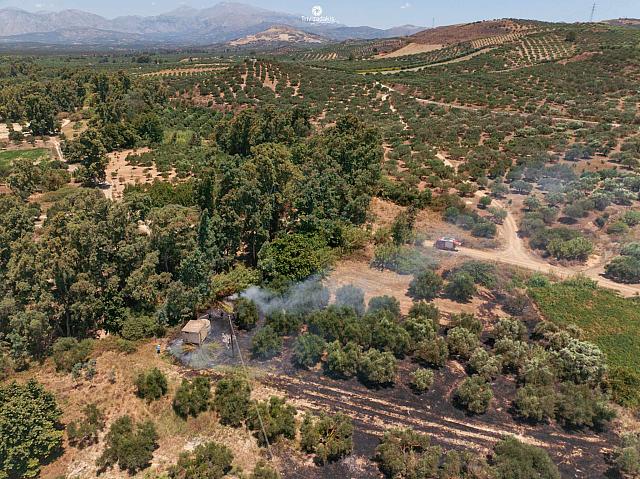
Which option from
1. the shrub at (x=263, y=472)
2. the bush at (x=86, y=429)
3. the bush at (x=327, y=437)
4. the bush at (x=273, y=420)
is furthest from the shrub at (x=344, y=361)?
the bush at (x=86, y=429)

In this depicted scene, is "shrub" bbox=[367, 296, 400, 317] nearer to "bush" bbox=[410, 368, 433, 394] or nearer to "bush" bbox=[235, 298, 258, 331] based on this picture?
"bush" bbox=[410, 368, 433, 394]

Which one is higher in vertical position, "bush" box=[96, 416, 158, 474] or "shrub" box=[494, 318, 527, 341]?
"shrub" box=[494, 318, 527, 341]

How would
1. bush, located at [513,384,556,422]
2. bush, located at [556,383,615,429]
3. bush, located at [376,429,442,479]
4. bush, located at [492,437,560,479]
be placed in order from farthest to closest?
bush, located at [513,384,556,422]
bush, located at [556,383,615,429]
bush, located at [376,429,442,479]
bush, located at [492,437,560,479]

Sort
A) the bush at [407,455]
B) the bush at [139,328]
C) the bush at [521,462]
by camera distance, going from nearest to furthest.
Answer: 1. the bush at [521,462]
2. the bush at [407,455]
3. the bush at [139,328]

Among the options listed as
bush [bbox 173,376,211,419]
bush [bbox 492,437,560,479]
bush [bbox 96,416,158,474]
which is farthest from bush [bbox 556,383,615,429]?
Answer: bush [bbox 96,416,158,474]

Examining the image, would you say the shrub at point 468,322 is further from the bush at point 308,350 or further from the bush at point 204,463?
the bush at point 204,463

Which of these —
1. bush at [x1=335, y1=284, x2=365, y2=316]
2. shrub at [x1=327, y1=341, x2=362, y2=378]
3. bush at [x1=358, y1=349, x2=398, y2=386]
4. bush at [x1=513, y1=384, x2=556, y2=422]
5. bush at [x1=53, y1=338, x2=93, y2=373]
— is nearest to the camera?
bush at [x1=513, y1=384, x2=556, y2=422]

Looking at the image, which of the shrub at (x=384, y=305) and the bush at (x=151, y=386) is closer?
the bush at (x=151, y=386)
